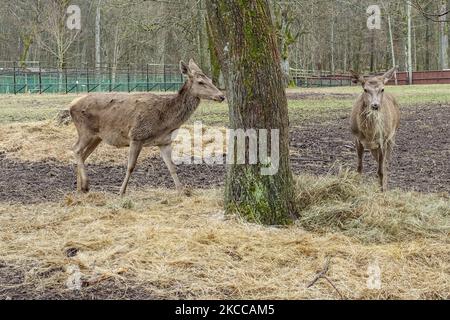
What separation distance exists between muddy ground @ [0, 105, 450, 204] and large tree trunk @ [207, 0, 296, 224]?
1870mm

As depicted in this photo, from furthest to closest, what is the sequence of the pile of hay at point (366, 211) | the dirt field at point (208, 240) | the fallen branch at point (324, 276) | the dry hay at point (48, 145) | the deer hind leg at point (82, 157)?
the dry hay at point (48, 145), the deer hind leg at point (82, 157), the pile of hay at point (366, 211), the dirt field at point (208, 240), the fallen branch at point (324, 276)

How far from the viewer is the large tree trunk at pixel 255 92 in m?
6.56

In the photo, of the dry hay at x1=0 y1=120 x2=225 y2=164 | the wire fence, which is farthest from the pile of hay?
the wire fence

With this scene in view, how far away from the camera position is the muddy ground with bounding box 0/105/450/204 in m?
9.21

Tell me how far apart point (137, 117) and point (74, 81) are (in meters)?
34.3

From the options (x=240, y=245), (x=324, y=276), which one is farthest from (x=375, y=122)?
(x=324, y=276)

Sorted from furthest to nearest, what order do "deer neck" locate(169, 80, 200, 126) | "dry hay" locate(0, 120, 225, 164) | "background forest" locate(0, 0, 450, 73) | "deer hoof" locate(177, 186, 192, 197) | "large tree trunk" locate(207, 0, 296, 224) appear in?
"background forest" locate(0, 0, 450, 73)
"dry hay" locate(0, 120, 225, 164)
"deer neck" locate(169, 80, 200, 126)
"deer hoof" locate(177, 186, 192, 197)
"large tree trunk" locate(207, 0, 296, 224)

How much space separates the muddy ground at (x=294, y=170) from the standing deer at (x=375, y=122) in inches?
18.6

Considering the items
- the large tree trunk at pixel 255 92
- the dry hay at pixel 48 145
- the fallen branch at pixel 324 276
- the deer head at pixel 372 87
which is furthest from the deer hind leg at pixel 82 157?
the fallen branch at pixel 324 276

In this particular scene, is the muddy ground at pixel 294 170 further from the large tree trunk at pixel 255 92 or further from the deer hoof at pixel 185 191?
the large tree trunk at pixel 255 92

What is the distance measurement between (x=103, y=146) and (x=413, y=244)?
8345 millimetres

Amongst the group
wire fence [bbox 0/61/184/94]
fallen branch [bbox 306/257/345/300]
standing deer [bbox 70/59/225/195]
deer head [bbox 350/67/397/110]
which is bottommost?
fallen branch [bbox 306/257/345/300]

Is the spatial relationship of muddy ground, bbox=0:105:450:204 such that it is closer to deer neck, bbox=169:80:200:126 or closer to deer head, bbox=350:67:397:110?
deer neck, bbox=169:80:200:126

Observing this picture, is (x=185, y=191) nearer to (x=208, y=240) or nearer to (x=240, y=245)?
(x=208, y=240)
